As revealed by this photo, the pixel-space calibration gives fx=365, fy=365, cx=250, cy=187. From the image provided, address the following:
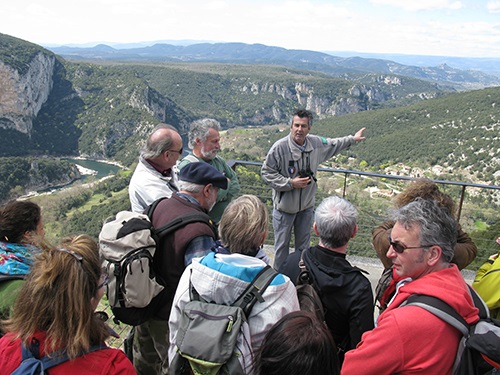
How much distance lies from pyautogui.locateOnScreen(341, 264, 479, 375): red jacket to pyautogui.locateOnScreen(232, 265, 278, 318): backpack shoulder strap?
435 millimetres

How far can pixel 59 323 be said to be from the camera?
50.8 inches

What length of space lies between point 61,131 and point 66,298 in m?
94.2

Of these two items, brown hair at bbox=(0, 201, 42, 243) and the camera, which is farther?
the camera

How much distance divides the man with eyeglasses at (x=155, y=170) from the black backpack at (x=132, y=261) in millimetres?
644

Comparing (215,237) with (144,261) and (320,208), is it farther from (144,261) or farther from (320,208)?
(320,208)

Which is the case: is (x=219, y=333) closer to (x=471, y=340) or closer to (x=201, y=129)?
(x=471, y=340)

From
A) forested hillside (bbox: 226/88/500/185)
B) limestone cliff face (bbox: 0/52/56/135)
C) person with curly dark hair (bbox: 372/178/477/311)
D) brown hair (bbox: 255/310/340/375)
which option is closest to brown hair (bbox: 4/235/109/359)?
brown hair (bbox: 255/310/340/375)

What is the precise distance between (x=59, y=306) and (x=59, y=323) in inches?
2.3

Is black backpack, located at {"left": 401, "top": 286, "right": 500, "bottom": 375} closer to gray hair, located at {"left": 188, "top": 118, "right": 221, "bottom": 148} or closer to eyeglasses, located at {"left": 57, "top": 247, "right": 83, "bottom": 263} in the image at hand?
eyeglasses, located at {"left": 57, "top": 247, "right": 83, "bottom": 263}

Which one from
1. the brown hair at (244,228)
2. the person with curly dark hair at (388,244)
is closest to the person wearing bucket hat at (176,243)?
the brown hair at (244,228)

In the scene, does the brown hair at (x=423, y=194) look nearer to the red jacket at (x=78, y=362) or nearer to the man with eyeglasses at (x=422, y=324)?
the man with eyeglasses at (x=422, y=324)

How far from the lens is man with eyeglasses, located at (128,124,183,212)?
2547 millimetres

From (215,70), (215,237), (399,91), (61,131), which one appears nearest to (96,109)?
(61,131)

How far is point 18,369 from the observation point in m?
1.23
